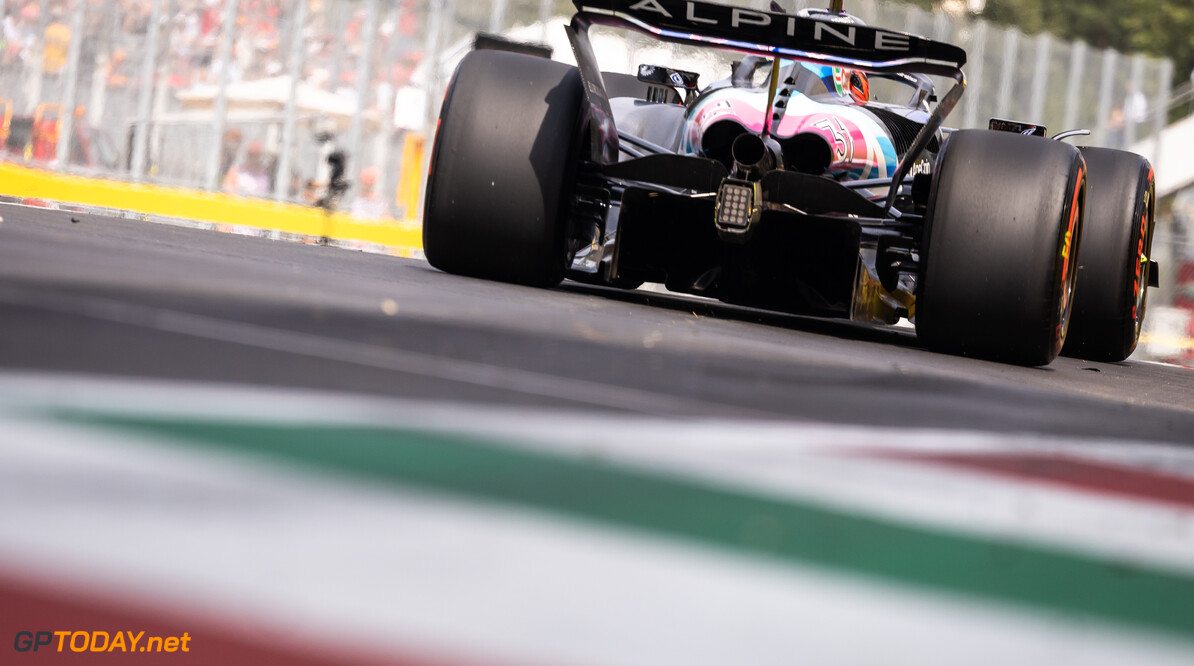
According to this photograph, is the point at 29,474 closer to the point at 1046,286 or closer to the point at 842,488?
the point at 842,488

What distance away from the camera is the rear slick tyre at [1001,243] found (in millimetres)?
4594

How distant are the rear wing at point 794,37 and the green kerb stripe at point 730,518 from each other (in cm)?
317

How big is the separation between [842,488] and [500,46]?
4415 millimetres

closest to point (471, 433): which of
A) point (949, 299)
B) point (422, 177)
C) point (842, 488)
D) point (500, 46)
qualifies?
point (842, 488)

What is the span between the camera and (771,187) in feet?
15.7

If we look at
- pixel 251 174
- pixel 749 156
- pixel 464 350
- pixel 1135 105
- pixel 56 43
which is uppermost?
pixel 1135 105

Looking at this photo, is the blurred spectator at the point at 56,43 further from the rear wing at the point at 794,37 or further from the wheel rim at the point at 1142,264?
the rear wing at the point at 794,37

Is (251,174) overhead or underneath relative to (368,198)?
overhead

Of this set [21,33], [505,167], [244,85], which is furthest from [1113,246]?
[21,33]

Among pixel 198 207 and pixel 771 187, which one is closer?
pixel 771 187

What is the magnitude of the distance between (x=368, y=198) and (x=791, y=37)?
12.3 meters

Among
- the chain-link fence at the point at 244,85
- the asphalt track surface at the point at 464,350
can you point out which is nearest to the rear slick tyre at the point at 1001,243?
the asphalt track surface at the point at 464,350

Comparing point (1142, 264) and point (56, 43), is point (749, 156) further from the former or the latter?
point (56, 43)

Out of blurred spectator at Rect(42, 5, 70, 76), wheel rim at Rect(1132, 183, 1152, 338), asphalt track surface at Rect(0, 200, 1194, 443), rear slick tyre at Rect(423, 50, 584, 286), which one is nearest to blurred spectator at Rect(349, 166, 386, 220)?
blurred spectator at Rect(42, 5, 70, 76)
